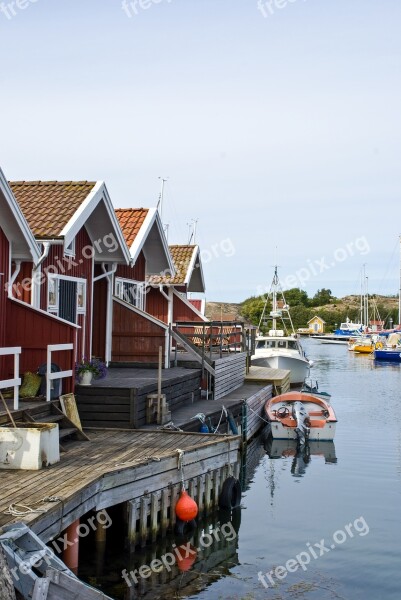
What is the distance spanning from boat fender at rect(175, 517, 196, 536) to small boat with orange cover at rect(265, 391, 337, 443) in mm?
10458

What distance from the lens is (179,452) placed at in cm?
1311

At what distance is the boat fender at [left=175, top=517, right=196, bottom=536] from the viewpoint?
13219mm

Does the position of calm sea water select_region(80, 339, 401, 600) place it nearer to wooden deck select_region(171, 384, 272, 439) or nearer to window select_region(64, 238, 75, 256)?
wooden deck select_region(171, 384, 272, 439)

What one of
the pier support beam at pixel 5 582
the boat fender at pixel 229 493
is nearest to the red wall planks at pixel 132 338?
the boat fender at pixel 229 493

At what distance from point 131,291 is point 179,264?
671 cm

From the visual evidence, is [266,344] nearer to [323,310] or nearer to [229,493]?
[229,493]

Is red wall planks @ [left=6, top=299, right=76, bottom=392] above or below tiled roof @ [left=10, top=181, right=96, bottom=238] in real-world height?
below

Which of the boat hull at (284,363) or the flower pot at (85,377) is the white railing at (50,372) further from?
the boat hull at (284,363)

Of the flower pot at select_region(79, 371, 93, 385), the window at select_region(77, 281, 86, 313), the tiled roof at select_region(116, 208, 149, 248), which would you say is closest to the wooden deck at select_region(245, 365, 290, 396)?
the tiled roof at select_region(116, 208, 149, 248)

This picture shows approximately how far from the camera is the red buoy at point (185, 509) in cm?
1307

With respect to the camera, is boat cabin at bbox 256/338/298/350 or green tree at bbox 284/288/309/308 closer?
boat cabin at bbox 256/338/298/350

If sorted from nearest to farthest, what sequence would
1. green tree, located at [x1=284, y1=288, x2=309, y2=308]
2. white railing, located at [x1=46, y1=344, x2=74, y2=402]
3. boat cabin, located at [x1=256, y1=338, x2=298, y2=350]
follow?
white railing, located at [x1=46, y1=344, x2=74, y2=402] → boat cabin, located at [x1=256, y1=338, x2=298, y2=350] → green tree, located at [x1=284, y1=288, x2=309, y2=308]

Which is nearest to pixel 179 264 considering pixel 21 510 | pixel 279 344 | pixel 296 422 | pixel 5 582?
pixel 296 422

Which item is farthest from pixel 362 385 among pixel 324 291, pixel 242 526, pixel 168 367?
pixel 324 291
